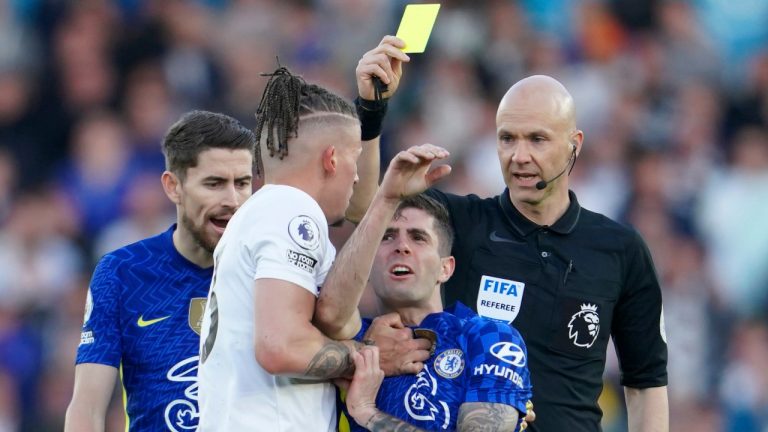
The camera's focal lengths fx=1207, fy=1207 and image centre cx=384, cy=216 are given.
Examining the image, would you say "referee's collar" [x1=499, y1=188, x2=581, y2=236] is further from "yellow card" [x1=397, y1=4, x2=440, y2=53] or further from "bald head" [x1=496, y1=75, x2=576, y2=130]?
"yellow card" [x1=397, y1=4, x2=440, y2=53]

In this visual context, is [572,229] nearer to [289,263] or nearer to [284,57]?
[289,263]

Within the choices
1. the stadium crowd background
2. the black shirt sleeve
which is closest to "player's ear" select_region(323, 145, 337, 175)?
the black shirt sleeve

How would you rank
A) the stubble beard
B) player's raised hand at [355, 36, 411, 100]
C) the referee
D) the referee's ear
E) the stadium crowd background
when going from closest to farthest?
player's raised hand at [355, 36, 411, 100]
the referee's ear
the stubble beard
the referee
the stadium crowd background

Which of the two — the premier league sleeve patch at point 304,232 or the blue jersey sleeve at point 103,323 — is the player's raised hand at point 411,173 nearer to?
the premier league sleeve patch at point 304,232

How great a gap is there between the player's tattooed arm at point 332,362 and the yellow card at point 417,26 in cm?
110

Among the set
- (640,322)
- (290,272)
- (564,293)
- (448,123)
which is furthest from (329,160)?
(448,123)

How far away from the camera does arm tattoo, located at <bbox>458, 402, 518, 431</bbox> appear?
411 centimetres

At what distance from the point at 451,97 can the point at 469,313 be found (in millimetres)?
6610

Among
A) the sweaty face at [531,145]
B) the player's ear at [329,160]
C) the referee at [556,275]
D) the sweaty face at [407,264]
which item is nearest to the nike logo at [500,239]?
the referee at [556,275]

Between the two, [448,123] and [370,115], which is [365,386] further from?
[448,123]

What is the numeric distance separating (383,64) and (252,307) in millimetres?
1188

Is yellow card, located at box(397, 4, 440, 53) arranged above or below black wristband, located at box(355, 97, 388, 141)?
above

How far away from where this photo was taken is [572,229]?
17.4 ft

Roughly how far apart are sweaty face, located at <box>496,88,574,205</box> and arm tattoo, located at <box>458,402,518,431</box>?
131 cm
